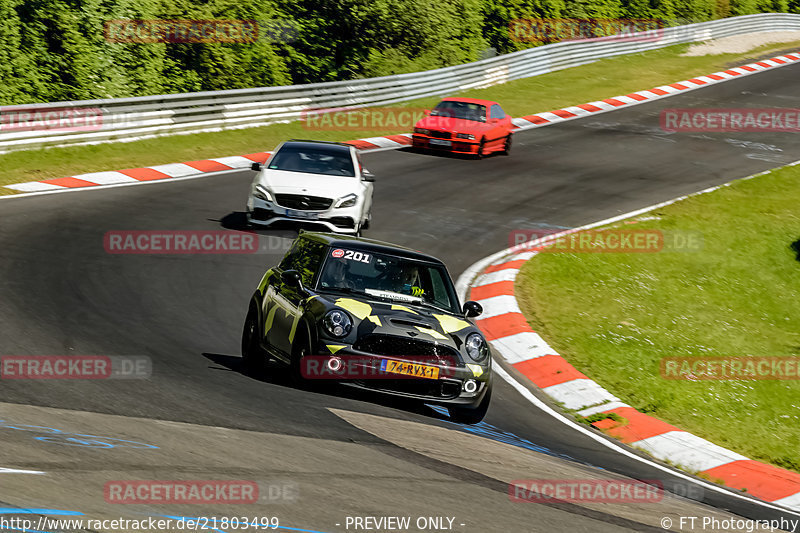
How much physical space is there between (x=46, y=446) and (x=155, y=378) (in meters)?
2.55

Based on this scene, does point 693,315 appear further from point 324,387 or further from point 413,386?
point 324,387

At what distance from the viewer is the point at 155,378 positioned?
891cm

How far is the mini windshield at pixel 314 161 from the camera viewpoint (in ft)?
Result: 53.9

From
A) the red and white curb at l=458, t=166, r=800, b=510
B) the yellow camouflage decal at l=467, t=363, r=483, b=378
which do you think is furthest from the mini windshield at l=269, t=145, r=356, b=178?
the yellow camouflage decal at l=467, t=363, r=483, b=378

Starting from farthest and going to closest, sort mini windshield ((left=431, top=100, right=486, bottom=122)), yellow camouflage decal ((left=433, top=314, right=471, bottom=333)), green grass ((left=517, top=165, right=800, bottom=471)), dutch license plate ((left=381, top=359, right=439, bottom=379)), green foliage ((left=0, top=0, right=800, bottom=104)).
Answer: green foliage ((left=0, top=0, right=800, bottom=104)) < mini windshield ((left=431, top=100, right=486, bottom=122)) < green grass ((left=517, top=165, right=800, bottom=471)) < yellow camouflage decal ((left=433, top=314, right=471, bottom=333)) < dutch license plate ((left=381, top=359, right=439, bottom=379))

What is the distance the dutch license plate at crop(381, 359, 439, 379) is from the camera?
8891 mm

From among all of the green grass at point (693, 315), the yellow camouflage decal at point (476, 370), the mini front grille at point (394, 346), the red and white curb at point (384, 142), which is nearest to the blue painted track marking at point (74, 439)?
the mini front grille at point (394, 346)

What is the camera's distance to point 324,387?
9.14m

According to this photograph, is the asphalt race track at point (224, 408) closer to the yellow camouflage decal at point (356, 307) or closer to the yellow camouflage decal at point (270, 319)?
the yellow camouflage decal at point (270, 319)

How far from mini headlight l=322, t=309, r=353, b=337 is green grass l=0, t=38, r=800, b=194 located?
10.8 meters

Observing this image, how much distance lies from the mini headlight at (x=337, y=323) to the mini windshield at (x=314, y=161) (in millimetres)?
7637

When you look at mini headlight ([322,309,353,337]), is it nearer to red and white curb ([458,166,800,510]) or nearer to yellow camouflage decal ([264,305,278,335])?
yellow camouflage decal ([264,305,278,335])

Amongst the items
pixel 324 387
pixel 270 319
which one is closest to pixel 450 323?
pixel 324 387

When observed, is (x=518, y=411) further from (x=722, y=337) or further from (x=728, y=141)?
(x=728, y=141)
